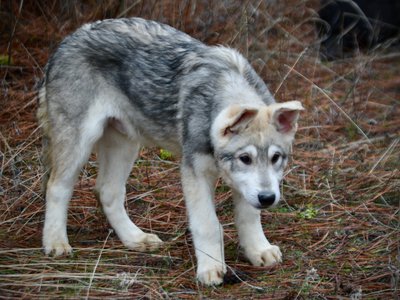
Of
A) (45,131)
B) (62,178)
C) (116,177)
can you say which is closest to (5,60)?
(45,131)

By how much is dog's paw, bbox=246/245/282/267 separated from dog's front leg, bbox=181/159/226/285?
29 cm

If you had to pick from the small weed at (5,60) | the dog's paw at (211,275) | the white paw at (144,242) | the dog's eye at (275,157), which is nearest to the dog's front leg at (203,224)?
the dog's paw at (211,275)

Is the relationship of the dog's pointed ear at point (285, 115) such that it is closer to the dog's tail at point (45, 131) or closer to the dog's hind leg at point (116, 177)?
the dog's hind leg at point (116, 177)

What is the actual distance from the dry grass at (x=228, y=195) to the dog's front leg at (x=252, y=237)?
95 millimetres

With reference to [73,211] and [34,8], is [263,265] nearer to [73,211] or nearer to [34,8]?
[73,211]

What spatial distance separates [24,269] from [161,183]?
1995mm

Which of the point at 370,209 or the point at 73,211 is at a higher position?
the point at 370,209

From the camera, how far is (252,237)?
5.50 m

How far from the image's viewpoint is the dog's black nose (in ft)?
15.6

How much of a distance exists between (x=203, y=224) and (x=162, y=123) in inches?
36.1

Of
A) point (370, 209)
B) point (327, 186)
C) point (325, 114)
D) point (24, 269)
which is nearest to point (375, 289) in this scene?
point (370, 209)

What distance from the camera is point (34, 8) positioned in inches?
367

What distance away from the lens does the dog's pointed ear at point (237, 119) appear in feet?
16.0

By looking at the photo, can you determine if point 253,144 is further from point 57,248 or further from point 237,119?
point 57,248
